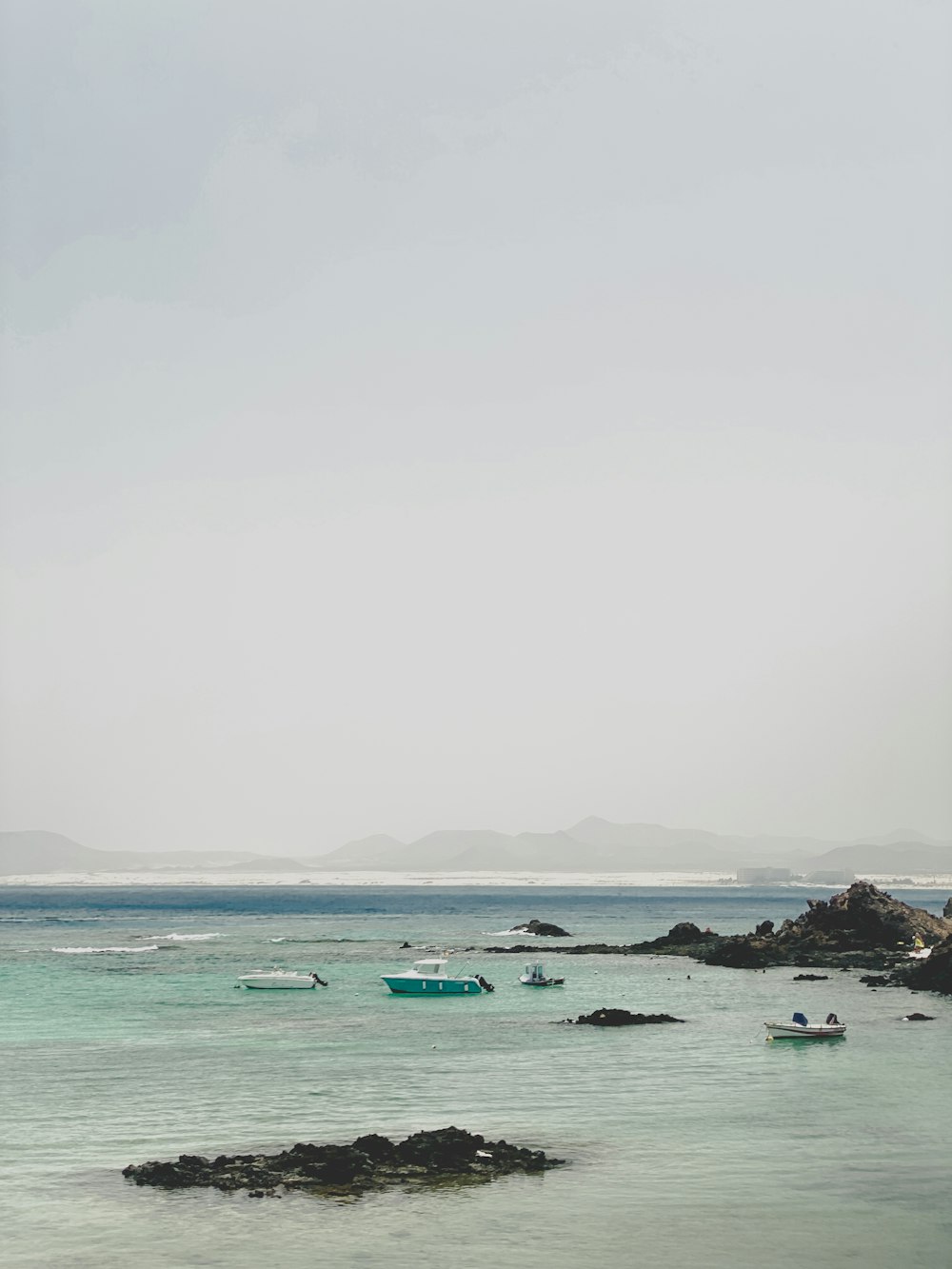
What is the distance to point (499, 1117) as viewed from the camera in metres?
40.9

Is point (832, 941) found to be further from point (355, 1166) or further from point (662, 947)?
point (355, 1166)

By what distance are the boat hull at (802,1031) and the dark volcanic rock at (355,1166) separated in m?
27.4

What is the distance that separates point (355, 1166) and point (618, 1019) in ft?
110

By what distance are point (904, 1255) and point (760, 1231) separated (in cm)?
337

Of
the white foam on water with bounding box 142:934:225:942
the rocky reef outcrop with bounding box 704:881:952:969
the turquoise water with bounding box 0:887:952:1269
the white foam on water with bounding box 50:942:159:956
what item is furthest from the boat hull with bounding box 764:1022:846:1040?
the white foam on water with bounding box 142:934:225:942

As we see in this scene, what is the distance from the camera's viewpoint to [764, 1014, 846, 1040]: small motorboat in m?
58.9

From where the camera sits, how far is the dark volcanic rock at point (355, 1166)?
107ft

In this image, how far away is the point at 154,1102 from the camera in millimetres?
43188

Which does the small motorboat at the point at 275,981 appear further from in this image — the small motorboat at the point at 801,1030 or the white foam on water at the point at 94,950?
the white foam on water at the point at 94,950

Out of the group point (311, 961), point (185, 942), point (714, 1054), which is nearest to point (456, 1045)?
point (714, 1054)

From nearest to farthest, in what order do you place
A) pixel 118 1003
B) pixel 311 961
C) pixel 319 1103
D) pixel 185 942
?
pixel 319 1103 → pixel 118 1003 → pixel 311 961 → pixel 185 942

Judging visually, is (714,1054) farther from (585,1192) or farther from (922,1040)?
(585,1192)

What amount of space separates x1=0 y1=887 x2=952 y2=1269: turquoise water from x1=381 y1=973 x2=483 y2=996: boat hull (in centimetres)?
127

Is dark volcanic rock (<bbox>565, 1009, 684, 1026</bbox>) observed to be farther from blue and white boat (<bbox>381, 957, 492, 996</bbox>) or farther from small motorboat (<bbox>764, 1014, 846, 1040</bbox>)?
blue and white boat (<bbox>381, 957, 492, 996</bbox>)
